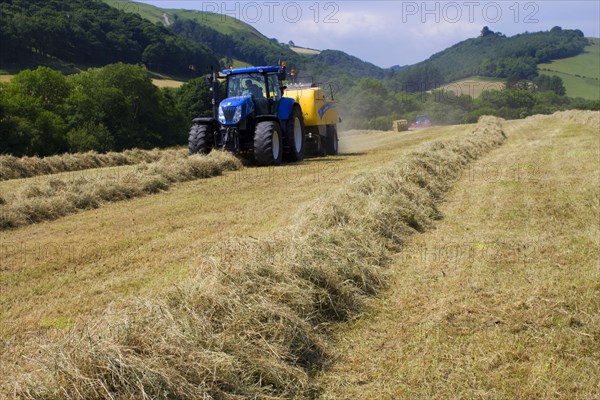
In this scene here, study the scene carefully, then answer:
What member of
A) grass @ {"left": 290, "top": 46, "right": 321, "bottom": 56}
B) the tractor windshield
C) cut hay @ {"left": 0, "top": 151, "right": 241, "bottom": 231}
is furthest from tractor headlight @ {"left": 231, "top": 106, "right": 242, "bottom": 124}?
grass @ {"left": 290, "top": 46, "right": 321, "bottom": 56}

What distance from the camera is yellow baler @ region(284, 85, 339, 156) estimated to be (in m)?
17.6

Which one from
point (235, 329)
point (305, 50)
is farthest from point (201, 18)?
point (235, 329)

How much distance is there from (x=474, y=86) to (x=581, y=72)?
2483 centimetres

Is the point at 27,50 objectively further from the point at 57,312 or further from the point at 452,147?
the point at 57,312

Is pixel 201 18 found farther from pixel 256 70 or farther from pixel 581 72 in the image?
pixel 256 70

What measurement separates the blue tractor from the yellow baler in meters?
2.07

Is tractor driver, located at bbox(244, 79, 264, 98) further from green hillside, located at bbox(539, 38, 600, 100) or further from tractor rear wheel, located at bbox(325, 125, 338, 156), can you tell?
green hillside, located at bbox(539, 38, 600, 100)

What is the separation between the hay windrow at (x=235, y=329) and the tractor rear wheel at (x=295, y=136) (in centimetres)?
899

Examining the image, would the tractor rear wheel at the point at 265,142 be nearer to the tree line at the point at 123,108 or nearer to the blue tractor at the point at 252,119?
the blue tractor at the point at 252,119

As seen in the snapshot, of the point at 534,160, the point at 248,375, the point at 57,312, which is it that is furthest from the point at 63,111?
the point at 248,375

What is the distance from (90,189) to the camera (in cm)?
971

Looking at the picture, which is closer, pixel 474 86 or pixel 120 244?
pixel 120 244

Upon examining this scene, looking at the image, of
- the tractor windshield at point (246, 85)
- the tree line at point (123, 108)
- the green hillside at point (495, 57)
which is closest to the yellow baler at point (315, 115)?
the tractor windshield at point (246, 85)

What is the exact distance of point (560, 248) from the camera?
6.14 metres
